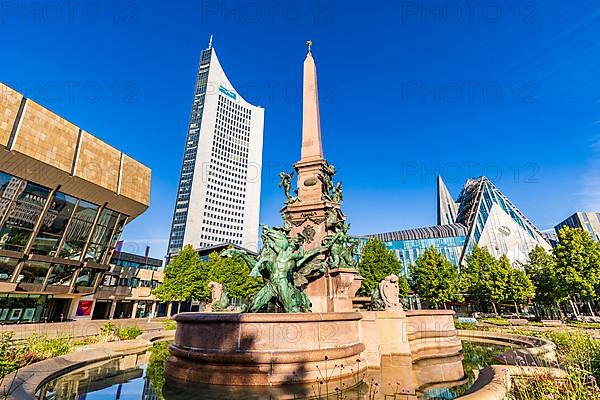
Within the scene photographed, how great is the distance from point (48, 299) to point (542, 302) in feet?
205

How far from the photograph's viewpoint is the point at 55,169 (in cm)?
2983

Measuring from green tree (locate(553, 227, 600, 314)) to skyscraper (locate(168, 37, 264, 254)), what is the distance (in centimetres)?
10245

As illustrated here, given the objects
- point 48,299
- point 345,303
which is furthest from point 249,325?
point 48,299

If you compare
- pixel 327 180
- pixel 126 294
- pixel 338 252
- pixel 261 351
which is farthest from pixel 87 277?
pixel 261 351

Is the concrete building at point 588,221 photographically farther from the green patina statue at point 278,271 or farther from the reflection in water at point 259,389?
the green patina statue at point 278,271

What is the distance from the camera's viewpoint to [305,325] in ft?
24.7

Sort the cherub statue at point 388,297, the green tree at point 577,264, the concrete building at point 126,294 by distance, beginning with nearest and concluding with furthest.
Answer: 1. the cherub statue at point 388,297
2. the green tree at point 577,264
3. the concrete building at point 126,294

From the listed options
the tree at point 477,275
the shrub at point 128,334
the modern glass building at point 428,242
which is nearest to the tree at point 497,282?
the tree at point 477,275

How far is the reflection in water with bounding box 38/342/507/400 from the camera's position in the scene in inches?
245

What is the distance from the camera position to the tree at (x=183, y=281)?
4003cm

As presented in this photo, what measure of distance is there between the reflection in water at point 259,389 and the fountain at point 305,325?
0.96 feet

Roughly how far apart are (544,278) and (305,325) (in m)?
50.0

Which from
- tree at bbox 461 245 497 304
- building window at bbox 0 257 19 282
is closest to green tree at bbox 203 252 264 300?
building window at bbox 0 257 19 282

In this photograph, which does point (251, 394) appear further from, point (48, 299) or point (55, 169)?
point (48, 299)
